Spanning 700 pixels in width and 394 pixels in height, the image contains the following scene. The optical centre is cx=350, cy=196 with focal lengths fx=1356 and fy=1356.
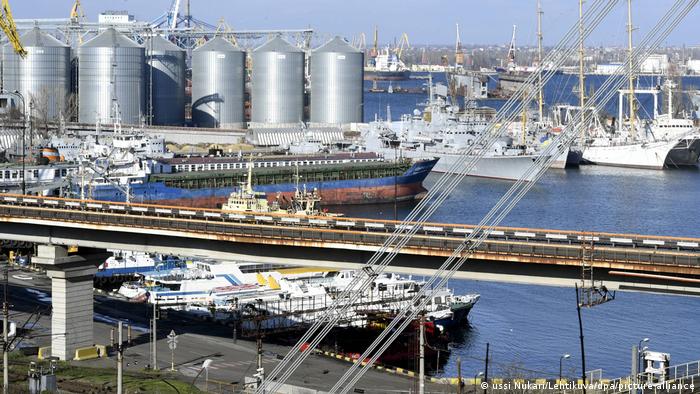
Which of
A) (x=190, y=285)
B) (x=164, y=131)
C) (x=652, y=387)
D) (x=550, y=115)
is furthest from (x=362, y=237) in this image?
(x=550, y=115)

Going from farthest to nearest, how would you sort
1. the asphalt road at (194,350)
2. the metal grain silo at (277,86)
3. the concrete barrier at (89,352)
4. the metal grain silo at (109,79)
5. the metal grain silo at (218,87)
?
the metal grain silo at (277,86)
the metal grain silo at (218,87)
the metal grain silo at (109,79)
the concrete barrier at (89,352)
the asphalt road at (194,350)

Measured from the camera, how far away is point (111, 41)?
100688 millimetres

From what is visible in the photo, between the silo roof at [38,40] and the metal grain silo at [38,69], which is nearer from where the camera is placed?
the metal grain silo at [38,69]

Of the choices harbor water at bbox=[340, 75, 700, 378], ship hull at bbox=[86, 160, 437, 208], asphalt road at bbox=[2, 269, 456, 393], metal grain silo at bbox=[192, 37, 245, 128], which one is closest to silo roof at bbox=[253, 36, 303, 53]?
metal grain silo at bbox=[192, 37, 245, 128]

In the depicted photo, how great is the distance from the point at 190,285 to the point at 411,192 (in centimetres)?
4090

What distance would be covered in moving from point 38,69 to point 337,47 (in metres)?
22.8

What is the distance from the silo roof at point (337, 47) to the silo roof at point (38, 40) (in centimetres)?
1986

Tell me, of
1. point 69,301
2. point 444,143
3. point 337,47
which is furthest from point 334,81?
point 69,301

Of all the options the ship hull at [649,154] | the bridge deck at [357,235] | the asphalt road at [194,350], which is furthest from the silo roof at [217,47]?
the bridge deck at [357,235]

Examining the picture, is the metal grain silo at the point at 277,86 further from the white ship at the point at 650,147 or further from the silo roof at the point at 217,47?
the white ship at the point at 650,147

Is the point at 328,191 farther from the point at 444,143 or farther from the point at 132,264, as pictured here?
the point at 132,264

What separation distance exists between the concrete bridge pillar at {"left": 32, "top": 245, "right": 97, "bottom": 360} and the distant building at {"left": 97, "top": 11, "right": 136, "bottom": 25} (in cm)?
8624

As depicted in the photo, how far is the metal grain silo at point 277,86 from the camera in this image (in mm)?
104812

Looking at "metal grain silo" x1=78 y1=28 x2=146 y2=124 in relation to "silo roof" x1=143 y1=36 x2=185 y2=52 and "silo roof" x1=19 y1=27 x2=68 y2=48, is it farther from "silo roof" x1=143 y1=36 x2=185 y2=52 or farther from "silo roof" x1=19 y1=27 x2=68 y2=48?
"silo roof" x1=143 y1=36 x2=185 y2=52
